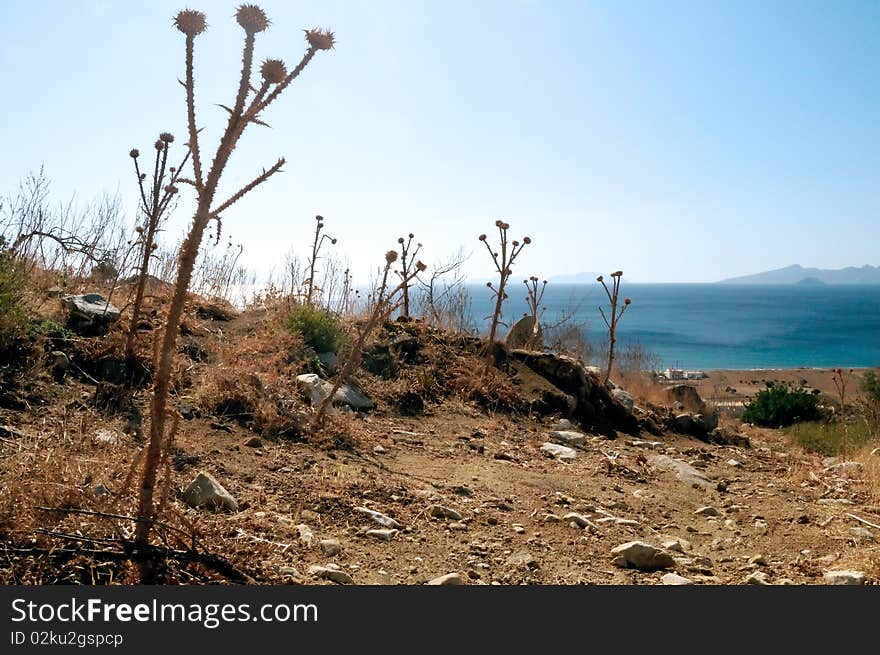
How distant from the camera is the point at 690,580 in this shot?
3.49 metres

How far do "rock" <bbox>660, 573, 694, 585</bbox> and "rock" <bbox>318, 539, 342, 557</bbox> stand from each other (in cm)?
162

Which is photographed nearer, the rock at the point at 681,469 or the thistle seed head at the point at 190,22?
the thistle seed head at the point at 190,22

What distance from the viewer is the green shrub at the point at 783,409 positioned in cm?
1235

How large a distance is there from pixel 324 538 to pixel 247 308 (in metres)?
6.16

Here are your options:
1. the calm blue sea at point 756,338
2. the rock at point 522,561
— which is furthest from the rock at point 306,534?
the calm blue sea at point 756,338

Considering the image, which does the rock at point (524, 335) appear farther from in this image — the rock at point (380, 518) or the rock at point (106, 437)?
the rock at point (106, 437)

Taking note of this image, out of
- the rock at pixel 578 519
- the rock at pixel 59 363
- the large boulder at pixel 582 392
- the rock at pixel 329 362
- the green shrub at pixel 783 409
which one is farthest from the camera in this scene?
the green shrub at pixel 783 409

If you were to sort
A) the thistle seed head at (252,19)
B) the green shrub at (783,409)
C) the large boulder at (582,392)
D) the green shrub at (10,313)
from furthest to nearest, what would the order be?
1. the green shrub at (783,409)
2. the large boulder at (582,392)
3. the green shrub at (10,313)
4. the thistle seed head at (252,19)

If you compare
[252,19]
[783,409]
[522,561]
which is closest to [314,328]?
[522,561]

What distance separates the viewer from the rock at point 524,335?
10.1m

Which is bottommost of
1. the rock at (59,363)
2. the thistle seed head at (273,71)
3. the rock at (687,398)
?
the rock at (687,398)

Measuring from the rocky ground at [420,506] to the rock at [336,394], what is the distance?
0.35 ft

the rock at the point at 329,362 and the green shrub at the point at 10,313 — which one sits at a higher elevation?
the green shrub at the point at 10,313

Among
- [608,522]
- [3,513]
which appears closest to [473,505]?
[608,522]
